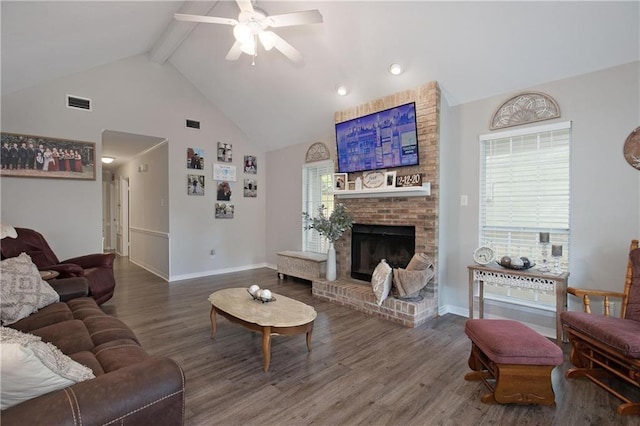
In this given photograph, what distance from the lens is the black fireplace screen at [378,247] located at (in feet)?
13.3

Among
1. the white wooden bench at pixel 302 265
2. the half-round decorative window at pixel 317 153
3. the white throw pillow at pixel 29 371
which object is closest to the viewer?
the white throw pillow at pixel 29 371

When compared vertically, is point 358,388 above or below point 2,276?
below

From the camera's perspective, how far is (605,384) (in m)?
2.23

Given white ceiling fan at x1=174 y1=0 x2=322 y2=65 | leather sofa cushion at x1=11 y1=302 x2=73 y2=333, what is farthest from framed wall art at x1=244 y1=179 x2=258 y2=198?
leather sofa cushion at x1=11 y1=302 x2=73 y2=333

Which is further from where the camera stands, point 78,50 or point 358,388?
point 78,50

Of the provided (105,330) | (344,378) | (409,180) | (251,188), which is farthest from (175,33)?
(344,378)

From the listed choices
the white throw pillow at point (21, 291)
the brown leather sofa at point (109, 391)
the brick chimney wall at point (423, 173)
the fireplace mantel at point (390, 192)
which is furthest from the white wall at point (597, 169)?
the white throw pillow at point (21, 291)

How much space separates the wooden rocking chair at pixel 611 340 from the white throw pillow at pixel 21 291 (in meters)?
4.07

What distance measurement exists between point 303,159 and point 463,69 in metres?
3.20

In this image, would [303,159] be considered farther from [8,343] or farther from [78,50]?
[8,343]

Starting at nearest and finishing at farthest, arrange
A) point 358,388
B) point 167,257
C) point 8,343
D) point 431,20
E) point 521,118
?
point 8,343
point 358,388
point 431,20
point 521,118
point 167,257

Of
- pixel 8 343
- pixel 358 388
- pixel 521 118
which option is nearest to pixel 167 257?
pixel 358 388

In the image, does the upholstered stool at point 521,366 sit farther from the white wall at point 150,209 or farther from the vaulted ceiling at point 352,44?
the white wall at point 150,209

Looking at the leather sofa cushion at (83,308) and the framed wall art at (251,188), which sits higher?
the framed wall art at (251,188)
